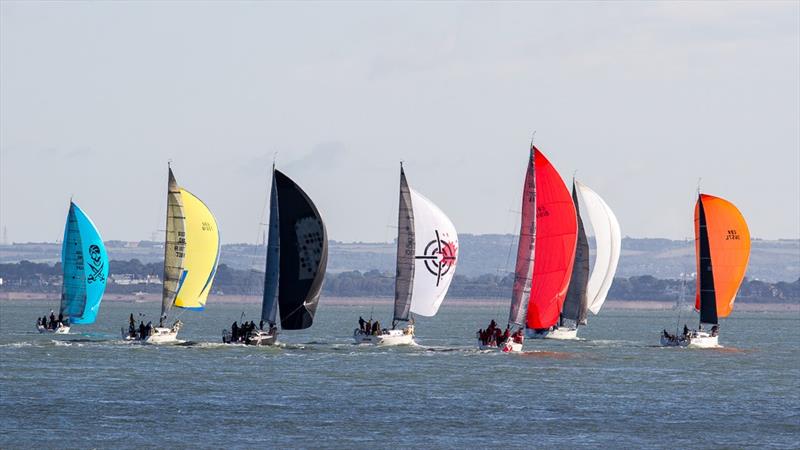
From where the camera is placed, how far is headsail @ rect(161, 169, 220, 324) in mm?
86062

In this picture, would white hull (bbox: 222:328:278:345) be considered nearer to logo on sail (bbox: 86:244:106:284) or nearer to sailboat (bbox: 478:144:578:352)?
sailboat (bbox: 478:144:578:352)

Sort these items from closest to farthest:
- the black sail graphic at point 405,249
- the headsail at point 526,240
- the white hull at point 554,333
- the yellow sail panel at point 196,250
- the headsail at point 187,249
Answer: the headsail at point 526,240
the black sail graphic at point 405,249
the headsail at point 187,249
the yellow sail panel at point 196,250
the white hull at point 554,333

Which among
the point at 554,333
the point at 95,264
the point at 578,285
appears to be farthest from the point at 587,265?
the point at 95,264

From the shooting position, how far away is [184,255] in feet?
284

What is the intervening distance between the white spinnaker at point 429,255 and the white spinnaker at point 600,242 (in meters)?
20.5

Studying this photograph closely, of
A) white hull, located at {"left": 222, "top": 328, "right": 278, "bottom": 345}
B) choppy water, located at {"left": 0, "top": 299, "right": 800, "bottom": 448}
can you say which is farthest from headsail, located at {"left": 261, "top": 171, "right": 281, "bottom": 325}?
choppy water, located at {"left": 0, "top": 299, "right": 800, "bottom": 448}

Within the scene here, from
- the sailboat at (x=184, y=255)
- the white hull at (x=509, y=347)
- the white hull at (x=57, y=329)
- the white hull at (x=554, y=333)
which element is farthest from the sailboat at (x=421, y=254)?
the white hull at (x=57, y=329)

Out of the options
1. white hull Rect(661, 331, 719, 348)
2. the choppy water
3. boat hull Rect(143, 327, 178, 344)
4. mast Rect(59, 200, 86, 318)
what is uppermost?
mast Rect(59, 200, 86, 318)

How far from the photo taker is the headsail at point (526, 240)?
263ft

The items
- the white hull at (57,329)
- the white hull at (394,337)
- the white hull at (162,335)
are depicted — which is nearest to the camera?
the white hull at (394,337)

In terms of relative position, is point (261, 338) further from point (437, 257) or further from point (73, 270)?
point (73, 270)

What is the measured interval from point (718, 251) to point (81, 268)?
113 feet

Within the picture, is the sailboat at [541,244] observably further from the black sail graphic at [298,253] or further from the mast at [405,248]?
the black sail graphic at [298,253]

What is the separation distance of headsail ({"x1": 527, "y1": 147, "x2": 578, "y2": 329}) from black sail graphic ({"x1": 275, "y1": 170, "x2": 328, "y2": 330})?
10.0m
